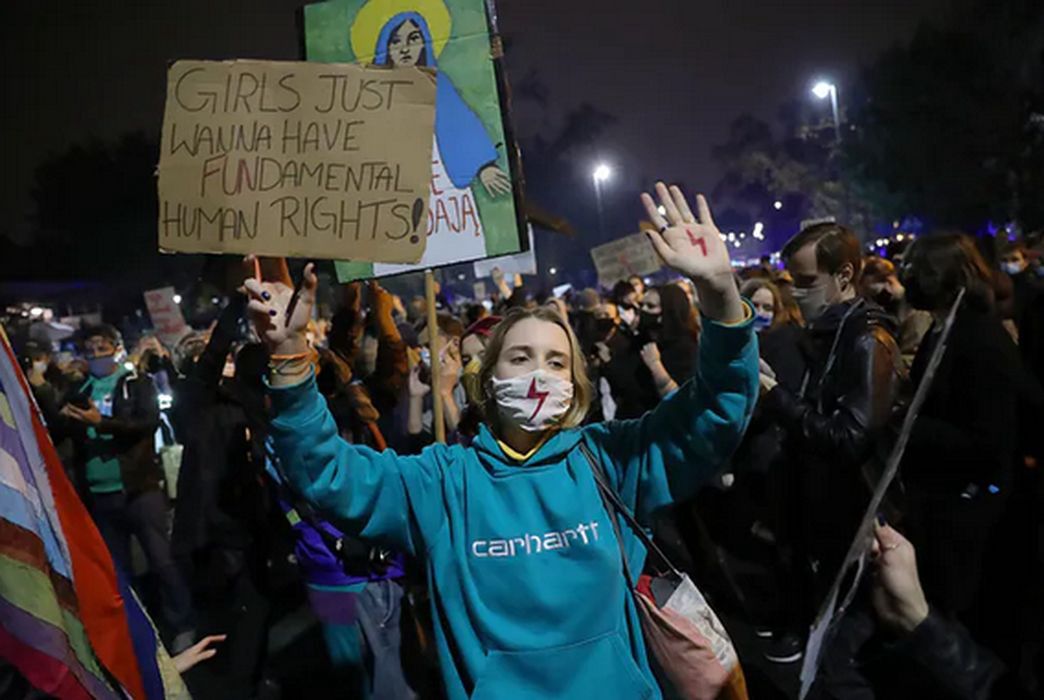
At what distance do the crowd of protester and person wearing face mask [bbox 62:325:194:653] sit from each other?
0.06 feet

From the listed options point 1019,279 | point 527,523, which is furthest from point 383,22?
point 1019,279

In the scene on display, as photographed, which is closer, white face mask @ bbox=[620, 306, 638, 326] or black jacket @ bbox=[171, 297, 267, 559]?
black jacket @ bbox=[171, 297, 267, 559]

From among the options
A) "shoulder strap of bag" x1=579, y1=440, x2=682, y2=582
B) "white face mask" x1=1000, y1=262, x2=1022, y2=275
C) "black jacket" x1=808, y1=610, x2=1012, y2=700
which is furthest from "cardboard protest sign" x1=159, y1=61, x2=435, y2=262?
"white face mask" x1=1000, y1=262, x2=1022, y2=275

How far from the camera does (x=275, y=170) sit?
104 inches

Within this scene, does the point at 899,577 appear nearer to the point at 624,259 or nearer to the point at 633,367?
the point at 633,367

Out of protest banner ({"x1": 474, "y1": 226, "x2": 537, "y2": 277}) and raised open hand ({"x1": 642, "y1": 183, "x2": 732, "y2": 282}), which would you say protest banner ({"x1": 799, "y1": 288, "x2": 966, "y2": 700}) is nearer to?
raised open hand ({"x1": 642, "y1": 183, "x2": 732, "y2": 282})

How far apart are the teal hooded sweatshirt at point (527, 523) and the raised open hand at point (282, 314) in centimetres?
12

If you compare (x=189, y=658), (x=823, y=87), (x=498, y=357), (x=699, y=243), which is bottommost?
(x=189, y=658)

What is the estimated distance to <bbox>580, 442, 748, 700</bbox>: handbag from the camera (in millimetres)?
2434

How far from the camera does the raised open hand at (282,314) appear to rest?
7.98ft

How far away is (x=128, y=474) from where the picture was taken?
623cm

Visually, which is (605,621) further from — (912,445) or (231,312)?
(231,312)

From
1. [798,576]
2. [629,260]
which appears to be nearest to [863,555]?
[798,576]

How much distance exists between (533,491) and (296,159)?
1.15 m
